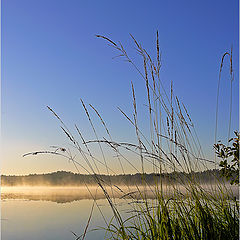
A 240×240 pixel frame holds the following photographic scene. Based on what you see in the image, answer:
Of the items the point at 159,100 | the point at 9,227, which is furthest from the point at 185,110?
the point at 9,227

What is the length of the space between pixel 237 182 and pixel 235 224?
35.0 inches

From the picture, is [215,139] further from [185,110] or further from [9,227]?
[9,227]

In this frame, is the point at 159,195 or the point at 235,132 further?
the point at 235,132

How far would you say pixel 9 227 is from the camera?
18.2ft

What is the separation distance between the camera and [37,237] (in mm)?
4852

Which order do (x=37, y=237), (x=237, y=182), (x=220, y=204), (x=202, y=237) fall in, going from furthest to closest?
(x=37, y=237) < (x=237, y=182) < (x=220, y=204) < (x=202, y=237)

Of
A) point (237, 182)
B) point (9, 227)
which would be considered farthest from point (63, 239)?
point (237, 182)

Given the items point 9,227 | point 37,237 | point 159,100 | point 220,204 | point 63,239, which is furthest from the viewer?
point 9,227

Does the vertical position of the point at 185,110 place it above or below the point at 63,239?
above

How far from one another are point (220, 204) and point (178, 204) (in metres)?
0.40

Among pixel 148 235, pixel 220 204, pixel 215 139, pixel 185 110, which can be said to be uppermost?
pixel 185 110

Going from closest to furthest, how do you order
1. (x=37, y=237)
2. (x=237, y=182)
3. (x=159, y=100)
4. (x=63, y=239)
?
(x=159, y=100) → (x=237, y=182) → (x=63, y=239) → (x=37, y=237)

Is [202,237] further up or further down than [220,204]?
further down

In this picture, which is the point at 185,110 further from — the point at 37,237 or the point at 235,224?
the point at 37,237
